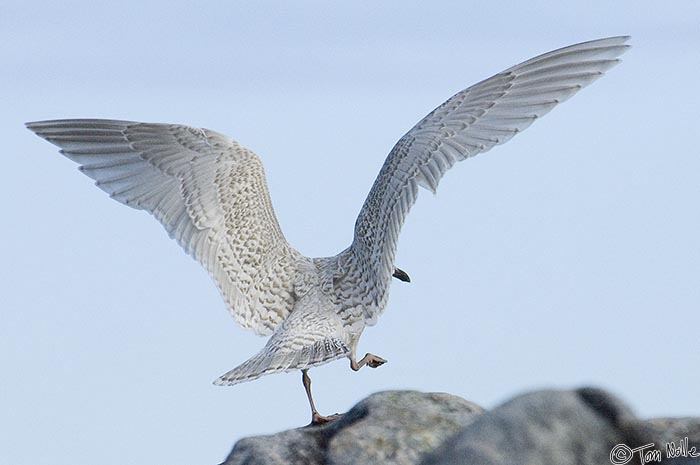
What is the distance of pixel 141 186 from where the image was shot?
33.7 ft

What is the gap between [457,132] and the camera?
9.64 metres

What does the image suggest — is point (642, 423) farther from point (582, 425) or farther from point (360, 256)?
point (360, 256)

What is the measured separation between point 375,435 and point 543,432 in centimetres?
229

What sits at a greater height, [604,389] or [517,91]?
[517,91]

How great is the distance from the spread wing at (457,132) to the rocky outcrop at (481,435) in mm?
2077

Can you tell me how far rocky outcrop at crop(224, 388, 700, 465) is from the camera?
15.8ft

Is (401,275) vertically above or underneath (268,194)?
underneath

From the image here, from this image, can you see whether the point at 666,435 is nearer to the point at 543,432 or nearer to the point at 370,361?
the point at 543,432

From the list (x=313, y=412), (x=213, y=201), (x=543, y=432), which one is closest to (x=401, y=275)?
(x=213, y=201)

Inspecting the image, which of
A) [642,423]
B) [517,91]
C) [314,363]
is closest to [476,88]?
[517,91]

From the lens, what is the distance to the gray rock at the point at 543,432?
4.74 metres

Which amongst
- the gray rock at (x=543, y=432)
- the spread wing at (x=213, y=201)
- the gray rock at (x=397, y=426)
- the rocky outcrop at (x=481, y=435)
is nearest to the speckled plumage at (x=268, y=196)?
the spread wing at (x=213, y=201)

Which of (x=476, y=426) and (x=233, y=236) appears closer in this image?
(x=476, y=426)

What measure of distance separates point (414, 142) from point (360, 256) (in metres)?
1.06
